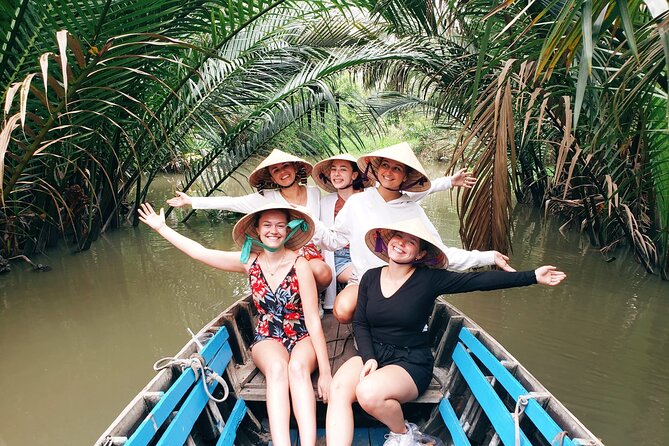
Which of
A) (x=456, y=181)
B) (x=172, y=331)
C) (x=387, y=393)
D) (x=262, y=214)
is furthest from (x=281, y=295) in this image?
(x=172, y=331)

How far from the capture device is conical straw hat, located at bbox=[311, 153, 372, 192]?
332cm

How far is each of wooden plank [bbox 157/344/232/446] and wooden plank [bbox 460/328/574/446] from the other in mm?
1190

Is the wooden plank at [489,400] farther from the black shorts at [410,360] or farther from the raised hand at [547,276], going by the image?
the raised hand at [547,276]

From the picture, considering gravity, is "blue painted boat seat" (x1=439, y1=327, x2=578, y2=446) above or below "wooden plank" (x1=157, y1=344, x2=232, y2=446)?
below

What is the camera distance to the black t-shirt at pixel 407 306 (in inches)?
85.4

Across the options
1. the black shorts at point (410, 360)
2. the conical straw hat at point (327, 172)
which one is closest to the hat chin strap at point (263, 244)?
the black shorts at point (410, 360)

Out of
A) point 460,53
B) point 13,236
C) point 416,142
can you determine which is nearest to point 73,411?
point 13,236

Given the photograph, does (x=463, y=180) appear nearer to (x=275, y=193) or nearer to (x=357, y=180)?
(x=357, y=180)

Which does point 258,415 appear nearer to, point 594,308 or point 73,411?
point 73,411

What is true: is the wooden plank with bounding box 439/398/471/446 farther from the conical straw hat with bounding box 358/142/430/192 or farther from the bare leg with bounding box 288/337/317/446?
the conical straw hat with bounding box 358/142/430/192

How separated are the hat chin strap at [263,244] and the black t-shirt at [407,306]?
433mm

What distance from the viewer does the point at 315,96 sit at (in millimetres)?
6359

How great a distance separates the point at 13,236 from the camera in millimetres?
5281

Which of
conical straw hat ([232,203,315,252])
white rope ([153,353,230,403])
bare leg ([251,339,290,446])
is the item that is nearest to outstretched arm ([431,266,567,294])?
conical straw hat ([232,203,315,252])
